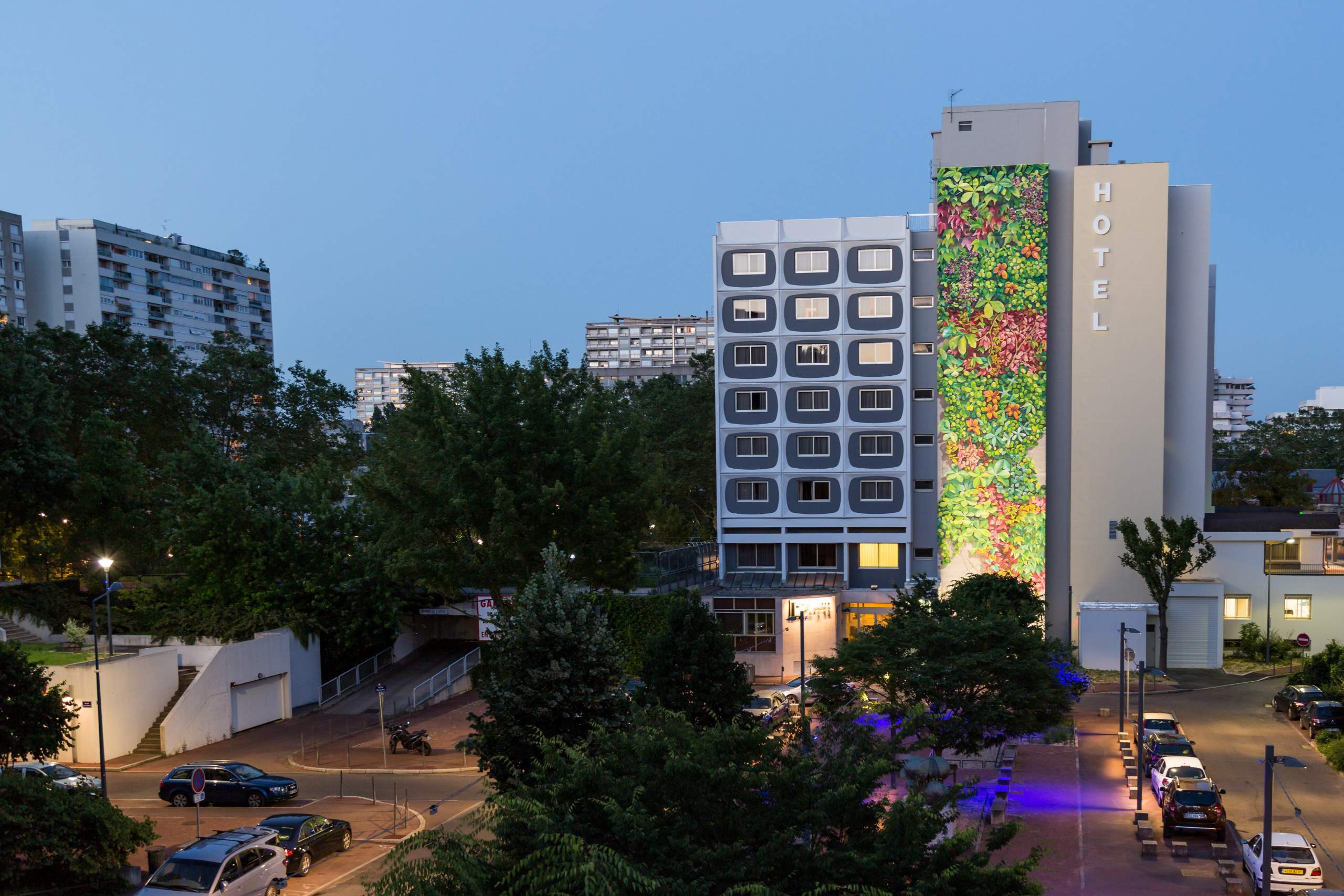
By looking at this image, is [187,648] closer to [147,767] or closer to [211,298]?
[147,767]

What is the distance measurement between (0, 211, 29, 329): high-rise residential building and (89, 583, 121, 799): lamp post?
7578 cm

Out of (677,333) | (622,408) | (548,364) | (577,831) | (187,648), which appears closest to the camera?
(577,831)

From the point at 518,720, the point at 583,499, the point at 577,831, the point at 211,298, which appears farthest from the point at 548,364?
the point at 211,298

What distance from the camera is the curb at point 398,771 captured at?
32.9m

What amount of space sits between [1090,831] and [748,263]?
32.4 meters

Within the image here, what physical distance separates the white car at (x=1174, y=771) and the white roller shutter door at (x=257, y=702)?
29.5 meters

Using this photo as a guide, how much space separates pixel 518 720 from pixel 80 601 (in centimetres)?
2890

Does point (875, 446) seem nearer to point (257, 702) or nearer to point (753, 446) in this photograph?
point (753, 446)

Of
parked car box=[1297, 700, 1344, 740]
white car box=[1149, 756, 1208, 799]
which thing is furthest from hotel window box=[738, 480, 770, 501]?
white car box=[1149, 756, 1208, 799]

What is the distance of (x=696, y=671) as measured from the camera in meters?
25.5

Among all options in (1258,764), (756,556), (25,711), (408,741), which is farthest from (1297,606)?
(25,711)

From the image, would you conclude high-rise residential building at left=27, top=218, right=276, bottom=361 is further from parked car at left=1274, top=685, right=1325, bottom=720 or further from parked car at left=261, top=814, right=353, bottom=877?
parked car at left=1274, top=685, right=1325, bottom=720

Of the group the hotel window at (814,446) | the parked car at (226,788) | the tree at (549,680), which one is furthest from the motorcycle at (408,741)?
the hotel window at (814,446)

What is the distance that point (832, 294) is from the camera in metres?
51.5
